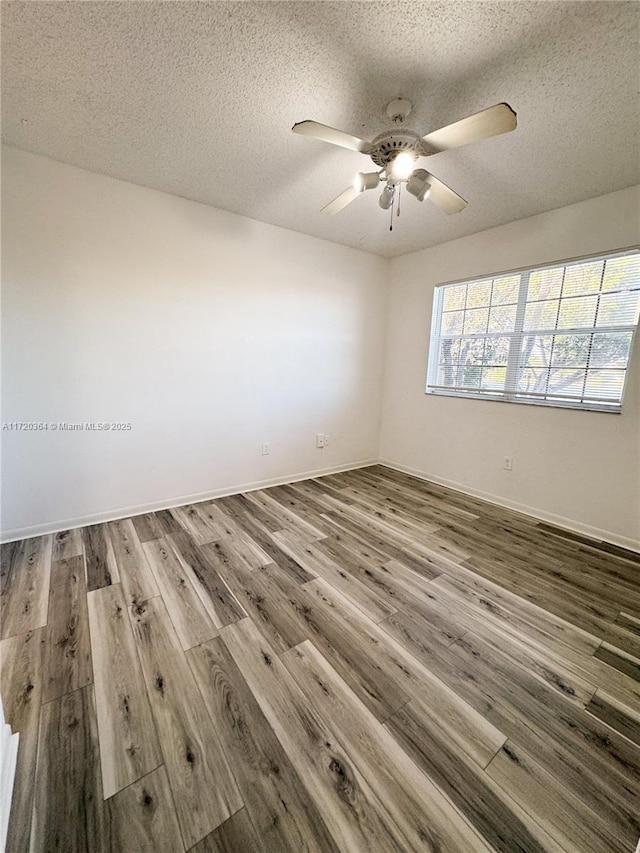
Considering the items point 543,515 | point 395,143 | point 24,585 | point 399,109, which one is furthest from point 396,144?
point 24,585

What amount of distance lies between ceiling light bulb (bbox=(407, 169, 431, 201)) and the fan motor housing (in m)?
0.10

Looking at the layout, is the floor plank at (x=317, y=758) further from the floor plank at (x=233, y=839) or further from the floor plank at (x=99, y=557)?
the floor plank at (x=99, y=557)

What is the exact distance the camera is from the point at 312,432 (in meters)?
3.69

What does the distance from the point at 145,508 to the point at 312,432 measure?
5.89ft

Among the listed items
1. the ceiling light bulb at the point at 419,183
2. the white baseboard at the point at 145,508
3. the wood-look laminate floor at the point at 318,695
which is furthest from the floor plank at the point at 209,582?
the ceiling light bulb at the point at 419,183

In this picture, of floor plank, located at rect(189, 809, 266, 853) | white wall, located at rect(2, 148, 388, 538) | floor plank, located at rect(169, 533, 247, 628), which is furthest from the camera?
white wall, located at rect(2, 148, 388, 538)

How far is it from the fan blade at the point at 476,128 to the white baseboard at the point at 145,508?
290 centimetres

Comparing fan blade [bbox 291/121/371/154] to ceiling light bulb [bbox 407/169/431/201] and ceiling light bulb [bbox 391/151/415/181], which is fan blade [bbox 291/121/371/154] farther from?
ceiling light bulb [bbox 407/169/431/201]

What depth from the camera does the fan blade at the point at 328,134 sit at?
1.36 m

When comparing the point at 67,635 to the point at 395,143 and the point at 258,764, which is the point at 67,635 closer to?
the point at 258,764

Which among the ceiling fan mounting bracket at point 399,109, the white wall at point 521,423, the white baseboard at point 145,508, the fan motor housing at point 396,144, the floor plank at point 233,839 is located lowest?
the floor plank at point 233,839

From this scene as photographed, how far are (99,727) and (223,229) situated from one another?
3230 millimetres

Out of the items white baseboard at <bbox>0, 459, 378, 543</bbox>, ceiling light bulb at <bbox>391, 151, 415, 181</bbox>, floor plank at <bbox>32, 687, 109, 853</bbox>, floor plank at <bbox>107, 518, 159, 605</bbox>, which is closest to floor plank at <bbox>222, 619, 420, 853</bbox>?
floor plank at <bbox>32, 687, 109, 853</bbox>

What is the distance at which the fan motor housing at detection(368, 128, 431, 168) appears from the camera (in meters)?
1.57
